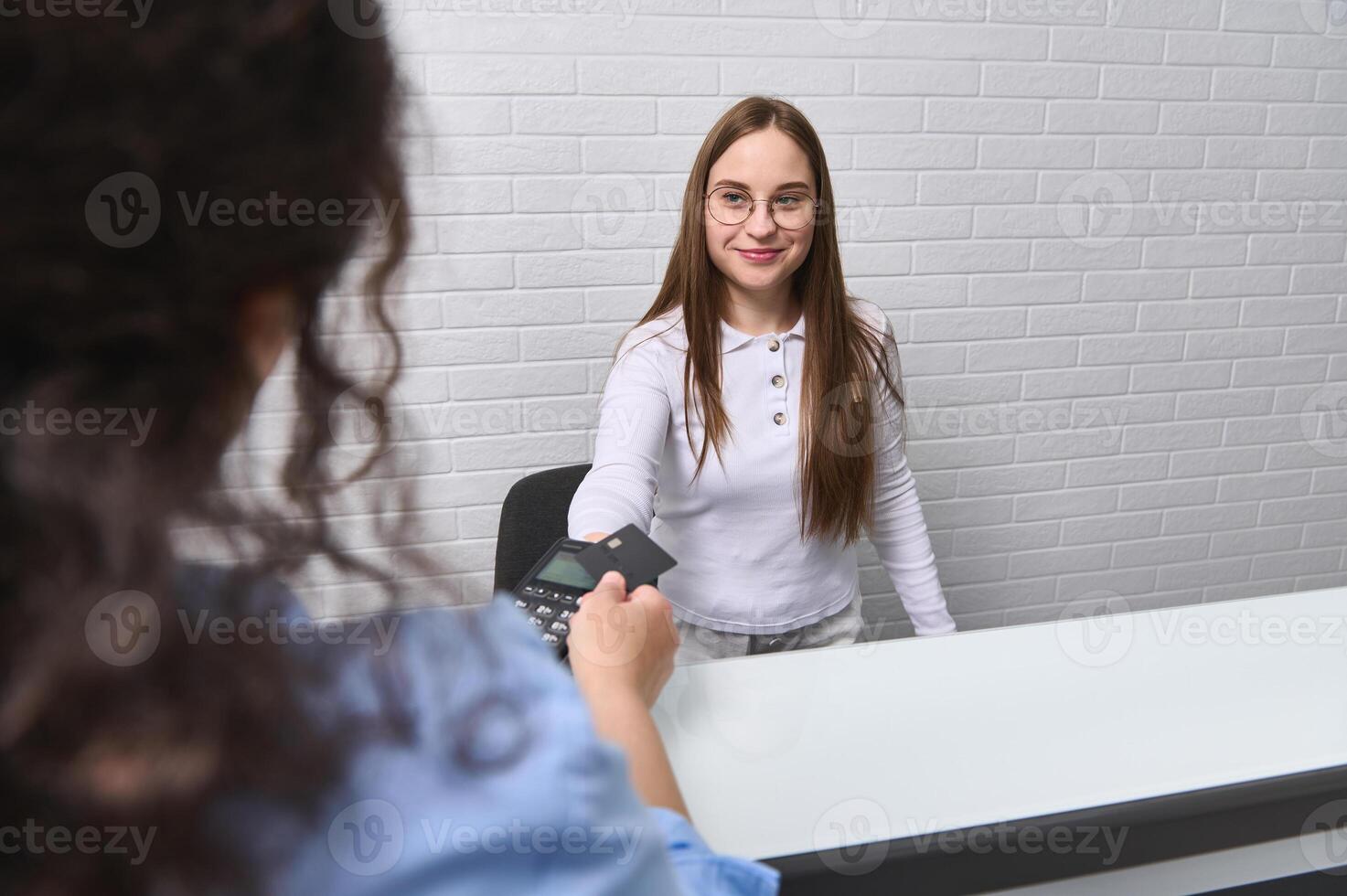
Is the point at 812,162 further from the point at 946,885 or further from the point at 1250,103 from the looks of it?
the point at 1250,103

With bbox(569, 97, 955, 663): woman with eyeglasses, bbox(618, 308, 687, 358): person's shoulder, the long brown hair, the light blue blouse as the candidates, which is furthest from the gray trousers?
the light blue blouse

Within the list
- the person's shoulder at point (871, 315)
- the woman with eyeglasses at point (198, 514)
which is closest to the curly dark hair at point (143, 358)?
the woman with eyeglasses at point (198, 514)

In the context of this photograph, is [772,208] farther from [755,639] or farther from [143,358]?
[143,358]

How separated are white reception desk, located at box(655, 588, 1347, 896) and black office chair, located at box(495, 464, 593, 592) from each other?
494mm

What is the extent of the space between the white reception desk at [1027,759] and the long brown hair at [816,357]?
40 centimetres

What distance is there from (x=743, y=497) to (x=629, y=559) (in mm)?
510

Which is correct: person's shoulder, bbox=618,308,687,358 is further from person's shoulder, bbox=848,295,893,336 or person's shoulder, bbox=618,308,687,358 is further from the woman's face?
person's shoulder, bbox=848,295,893,336

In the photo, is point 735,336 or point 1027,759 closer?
point 1027,759

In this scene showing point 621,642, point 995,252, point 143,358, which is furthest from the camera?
point 995,252

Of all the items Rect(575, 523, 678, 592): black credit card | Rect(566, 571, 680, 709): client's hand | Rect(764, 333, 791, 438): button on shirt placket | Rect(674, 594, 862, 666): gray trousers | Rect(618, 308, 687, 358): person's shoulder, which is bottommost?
Rect(674, 594, 862, 666): gray trousers

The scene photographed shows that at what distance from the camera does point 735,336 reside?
1.32m

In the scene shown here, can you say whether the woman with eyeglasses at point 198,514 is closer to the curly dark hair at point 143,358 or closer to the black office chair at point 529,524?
the curly dark hair at point 143,358

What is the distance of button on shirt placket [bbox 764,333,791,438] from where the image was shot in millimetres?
1284

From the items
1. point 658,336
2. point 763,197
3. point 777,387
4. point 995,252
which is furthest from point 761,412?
point 995,252
